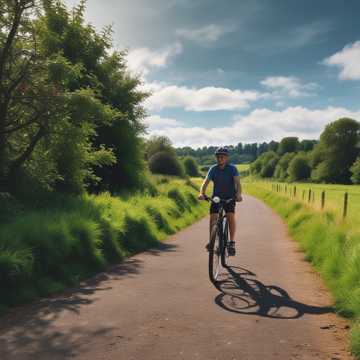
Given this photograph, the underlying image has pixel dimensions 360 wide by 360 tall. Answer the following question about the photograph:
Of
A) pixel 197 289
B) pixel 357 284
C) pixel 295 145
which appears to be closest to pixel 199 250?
pixel 197 289

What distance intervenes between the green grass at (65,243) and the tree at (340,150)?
71.9 m

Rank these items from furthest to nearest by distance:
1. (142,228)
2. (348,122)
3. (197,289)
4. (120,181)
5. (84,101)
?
(348,122) < (120,181) < (142,228) < (84,101) < (197,289)

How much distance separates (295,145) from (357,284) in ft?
520

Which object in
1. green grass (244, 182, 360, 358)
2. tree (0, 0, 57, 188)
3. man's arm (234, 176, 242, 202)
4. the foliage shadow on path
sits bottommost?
the foliage shadow on path

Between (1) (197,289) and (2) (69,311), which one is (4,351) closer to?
(2) (69,311)

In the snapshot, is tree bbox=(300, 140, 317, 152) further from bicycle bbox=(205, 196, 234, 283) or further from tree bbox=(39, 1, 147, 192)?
bicycle bbox=(205, 196, 234, 283)

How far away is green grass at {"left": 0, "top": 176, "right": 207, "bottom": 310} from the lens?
21.6ft

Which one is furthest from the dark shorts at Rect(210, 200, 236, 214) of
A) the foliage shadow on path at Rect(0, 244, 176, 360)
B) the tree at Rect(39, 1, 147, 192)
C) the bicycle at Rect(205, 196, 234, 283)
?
the tree at Rect(39, 1, 147, 192)

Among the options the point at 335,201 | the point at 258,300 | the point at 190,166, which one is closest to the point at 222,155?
the point at 258,300

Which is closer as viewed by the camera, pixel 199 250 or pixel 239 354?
pixel 239 354

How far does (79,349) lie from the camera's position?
181 inches

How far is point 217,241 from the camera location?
8258 millimetres

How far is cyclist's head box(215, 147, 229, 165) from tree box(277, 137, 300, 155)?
152229 millimetres

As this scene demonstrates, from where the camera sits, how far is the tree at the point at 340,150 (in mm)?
79062
